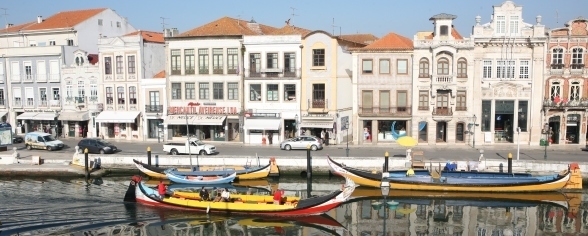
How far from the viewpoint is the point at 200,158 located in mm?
40594

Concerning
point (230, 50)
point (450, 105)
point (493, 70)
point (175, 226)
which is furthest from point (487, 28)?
point (175, 226)

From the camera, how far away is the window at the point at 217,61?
165ft

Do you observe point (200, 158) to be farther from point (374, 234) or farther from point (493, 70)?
point (493, 70)

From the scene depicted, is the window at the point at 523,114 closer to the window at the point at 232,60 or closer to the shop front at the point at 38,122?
the window at the point at 232,60

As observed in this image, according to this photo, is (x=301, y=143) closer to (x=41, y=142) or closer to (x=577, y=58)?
(x=41, y=142)

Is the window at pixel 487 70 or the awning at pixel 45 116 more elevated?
the window at pixel 487 70

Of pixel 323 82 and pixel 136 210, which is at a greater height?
pixel 323 82

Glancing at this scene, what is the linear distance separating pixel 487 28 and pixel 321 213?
24.9m

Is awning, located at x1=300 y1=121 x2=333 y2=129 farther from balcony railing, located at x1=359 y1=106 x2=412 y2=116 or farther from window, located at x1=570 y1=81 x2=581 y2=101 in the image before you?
window, located at x1=570 y1=81 x2=581 y2=101

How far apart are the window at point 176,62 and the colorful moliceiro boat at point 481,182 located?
74.9ft

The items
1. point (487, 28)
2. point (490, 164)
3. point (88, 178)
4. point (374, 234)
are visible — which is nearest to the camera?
point (374, 234)

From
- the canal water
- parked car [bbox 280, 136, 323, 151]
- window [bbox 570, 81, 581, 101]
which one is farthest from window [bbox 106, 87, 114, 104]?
window [bbox 570, 81, 581, 101]

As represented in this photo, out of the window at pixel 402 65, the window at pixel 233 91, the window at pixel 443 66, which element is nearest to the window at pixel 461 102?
the window at pixel 443 66

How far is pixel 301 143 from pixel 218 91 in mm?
10348
